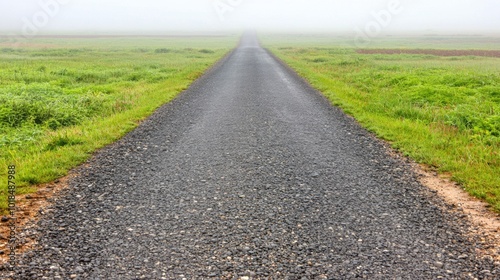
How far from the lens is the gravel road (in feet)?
14.8

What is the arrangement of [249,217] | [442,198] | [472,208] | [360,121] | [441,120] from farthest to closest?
[360,121] → [441,120] → [442,198] → [472,208] → [249,217]

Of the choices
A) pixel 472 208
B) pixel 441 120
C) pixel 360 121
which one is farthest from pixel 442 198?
pixel 441 120

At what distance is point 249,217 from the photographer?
5770 mm

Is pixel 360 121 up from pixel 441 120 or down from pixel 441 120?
down

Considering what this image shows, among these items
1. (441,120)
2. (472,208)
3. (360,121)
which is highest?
(441,120)

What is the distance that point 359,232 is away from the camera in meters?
5.32

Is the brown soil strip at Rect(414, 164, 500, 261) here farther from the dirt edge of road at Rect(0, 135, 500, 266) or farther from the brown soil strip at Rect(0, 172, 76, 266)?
the brown soil strip at Rect(0, 172, 76, 266)

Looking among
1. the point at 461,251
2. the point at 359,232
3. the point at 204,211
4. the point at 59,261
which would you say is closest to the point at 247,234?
the point at 204,211

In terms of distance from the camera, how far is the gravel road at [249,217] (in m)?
4.50

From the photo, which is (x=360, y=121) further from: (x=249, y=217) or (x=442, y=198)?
(x=249, y=217)

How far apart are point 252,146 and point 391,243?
4995 mm

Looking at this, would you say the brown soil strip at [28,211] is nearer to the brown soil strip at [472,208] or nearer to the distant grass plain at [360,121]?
Answer: the distant grass plain at [360,121]

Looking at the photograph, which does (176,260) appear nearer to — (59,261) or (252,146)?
(59,261)

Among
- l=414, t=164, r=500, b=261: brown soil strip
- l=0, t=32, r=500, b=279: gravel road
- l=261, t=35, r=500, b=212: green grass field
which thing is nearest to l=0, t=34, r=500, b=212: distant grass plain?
l=261, t=35, r=500, b=212: green grass field
